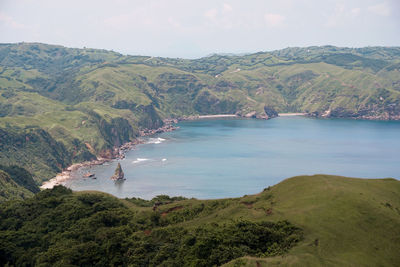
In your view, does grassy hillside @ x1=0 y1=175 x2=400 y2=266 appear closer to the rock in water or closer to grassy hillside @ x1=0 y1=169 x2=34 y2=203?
grassy hillside @ x1=0 y1=169 x2=34 y2=203

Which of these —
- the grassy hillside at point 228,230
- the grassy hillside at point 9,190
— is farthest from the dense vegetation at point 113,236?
the grassy hillside at point 9,190

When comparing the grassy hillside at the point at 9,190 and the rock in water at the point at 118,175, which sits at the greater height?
the grassy hillside at the point at 9,190

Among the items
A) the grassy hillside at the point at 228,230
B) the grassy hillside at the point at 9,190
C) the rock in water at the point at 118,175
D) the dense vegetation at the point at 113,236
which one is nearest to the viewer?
the grassy hillside at the point at 228,230

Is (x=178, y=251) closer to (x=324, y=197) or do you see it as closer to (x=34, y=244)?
(x=324, y=197)

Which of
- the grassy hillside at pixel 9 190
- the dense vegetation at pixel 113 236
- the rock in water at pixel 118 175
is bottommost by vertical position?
the rock in water at pixel 118 175

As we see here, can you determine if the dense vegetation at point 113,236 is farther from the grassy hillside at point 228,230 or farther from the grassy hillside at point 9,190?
the grassy hillside at point 9,190

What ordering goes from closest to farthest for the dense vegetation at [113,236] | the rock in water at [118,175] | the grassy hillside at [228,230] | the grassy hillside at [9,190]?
the grassy hillside at [228,230] < the dense vegetation at [113,236] < the grassy hillside at [9,190] < the rock in water at [118,175]

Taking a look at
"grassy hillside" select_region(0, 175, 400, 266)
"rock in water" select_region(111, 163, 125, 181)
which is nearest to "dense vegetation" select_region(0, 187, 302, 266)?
"grassy hillside" select_region(0, 175, 400, 266)

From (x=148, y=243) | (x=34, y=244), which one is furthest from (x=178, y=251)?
(x=34, y=244)

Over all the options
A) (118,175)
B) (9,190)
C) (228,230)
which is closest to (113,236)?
(228,230)

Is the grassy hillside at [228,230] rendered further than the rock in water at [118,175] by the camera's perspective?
No
